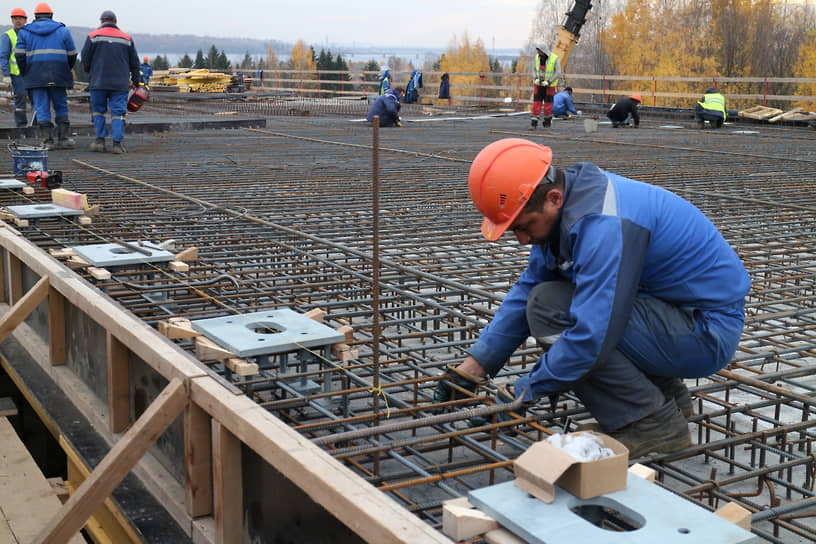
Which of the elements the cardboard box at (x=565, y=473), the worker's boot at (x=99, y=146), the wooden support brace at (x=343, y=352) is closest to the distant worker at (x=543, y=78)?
the worker's boot at (x=99, y=146)

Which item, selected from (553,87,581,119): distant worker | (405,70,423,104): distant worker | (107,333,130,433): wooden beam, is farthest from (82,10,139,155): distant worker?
(405,70,423,104): distant worker

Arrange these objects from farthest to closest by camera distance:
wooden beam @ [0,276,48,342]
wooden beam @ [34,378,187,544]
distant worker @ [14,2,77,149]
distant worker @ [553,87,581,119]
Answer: distant worker @ [553,87,581,119] < distant worker @ [14,2,77,149] < wooden beam @ [0,276,48,342] < wooden beam @ [34,378,187,544]

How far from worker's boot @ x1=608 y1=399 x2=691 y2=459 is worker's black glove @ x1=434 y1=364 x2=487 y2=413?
22.9 inches

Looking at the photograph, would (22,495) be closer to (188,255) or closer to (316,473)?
(188,255)

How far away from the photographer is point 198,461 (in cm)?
295

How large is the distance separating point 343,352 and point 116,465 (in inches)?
36.1

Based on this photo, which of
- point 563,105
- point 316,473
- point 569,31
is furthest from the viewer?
point 563,105

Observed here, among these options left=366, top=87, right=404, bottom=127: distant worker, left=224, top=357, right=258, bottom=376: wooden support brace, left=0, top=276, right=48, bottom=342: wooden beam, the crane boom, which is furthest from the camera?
the crane boom

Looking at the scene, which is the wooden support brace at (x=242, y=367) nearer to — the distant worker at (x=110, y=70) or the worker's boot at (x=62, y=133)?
the distant worker at (x=110, y=70)

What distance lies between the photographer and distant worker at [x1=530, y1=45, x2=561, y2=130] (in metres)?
15.5

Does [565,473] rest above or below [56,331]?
above

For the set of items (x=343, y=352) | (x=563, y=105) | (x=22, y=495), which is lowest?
(x=22, y=495)

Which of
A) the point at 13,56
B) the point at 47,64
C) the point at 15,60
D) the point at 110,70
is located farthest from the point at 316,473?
the point at 13,56

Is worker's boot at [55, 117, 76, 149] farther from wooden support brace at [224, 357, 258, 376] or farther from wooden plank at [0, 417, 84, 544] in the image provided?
wooden support brace at [224, 357, 258, 376]
